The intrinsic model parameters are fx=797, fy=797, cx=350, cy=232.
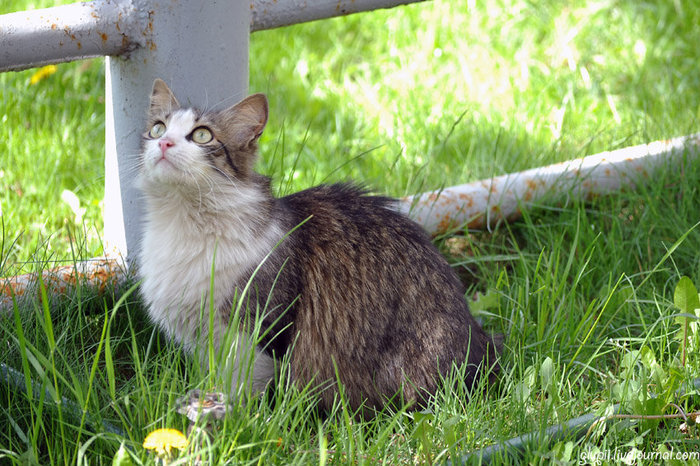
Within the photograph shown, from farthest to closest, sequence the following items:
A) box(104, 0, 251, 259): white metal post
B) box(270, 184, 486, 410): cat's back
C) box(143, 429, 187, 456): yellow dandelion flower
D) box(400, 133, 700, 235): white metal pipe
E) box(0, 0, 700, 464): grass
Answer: box(400, 133, 700, 235): white metal pipe, box(104, 0, 251, 259): white metal post, box(270, 184, 486, 410): cat's back, box(0, 0, 700, 464): grass, box(143, 429, 187, 456): yellow dandelion flower

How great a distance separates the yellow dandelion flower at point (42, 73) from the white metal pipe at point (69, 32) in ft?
5.76

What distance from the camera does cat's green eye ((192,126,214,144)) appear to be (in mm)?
2441

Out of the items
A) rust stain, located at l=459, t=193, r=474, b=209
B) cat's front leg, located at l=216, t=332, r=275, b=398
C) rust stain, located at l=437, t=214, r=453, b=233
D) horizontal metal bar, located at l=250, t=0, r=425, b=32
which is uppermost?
horizontal metal bar, located at l=250, t=0, r=425, b=32

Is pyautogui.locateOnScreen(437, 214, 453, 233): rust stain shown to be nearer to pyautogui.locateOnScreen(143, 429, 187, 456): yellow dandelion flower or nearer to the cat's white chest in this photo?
the cat's white chest

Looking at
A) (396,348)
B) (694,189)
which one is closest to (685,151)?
(694,189)

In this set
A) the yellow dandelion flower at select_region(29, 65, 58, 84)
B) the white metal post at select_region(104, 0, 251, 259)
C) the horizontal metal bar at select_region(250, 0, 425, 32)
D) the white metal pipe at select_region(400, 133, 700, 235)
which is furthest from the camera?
the yellow dandelion flower at select_region(29, 65, 58, 84)

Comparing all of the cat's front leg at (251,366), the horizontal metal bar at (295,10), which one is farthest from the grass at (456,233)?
the horizontal metal bar at (295,10)

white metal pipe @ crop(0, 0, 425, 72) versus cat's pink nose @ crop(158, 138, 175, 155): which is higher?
white metal pipe @ crop(0, 0, 425, 72)

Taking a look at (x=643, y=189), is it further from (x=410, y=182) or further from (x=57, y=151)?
(x=57, y=151)

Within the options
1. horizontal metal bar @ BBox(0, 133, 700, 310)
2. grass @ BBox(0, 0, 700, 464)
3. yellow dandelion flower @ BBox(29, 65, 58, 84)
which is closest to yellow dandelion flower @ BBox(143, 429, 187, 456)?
grass @ BBox(0, 0, 700, 464)

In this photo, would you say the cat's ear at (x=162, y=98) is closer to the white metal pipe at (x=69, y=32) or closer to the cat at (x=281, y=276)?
the cat at (x=281, y=276)

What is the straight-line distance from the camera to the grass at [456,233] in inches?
83.6

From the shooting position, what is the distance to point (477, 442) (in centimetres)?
223

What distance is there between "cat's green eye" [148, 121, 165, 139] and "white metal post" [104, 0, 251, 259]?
118mm
